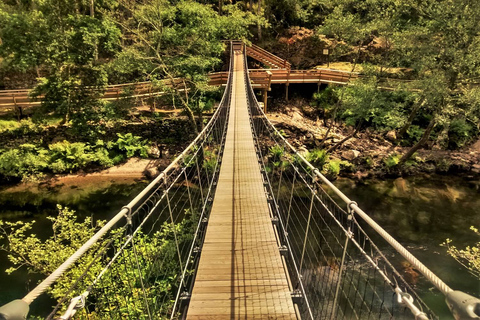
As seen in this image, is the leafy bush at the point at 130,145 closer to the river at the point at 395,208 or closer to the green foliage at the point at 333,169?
the river at the point at 395,208

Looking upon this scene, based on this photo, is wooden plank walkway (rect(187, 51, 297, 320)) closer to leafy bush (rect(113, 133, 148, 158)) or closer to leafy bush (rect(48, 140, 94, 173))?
leafy bush (rect(113, 133, 148, 158))

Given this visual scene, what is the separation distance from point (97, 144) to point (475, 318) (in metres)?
12.3

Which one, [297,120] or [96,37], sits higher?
[96,37]

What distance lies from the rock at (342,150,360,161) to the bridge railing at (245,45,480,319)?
1459 millimetres

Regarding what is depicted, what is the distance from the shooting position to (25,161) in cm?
1013

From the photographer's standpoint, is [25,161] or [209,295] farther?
[25,161]

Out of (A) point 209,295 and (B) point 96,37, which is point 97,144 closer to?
(B) point 96,37

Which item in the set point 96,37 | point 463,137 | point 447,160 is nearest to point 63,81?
point 96,37

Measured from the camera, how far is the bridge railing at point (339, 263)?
1197 mm

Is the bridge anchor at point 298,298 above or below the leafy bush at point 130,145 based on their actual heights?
above

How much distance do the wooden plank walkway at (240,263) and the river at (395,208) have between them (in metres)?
4.25

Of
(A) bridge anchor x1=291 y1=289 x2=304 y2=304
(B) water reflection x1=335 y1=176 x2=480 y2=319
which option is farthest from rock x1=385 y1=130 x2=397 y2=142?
(A) bridge anchor x1=291 y1=289 x2=304 y2=304

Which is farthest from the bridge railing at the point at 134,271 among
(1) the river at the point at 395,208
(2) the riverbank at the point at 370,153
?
(2) the riverbank at the point at 370,153

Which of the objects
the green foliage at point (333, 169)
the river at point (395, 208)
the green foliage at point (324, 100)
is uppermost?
the green foliage at point (324, 100)
